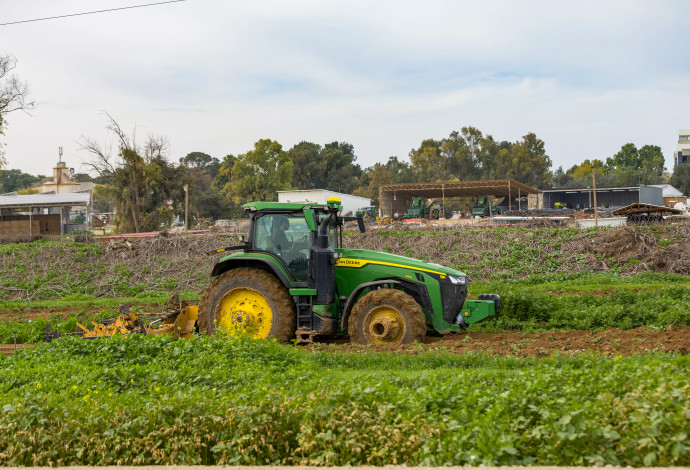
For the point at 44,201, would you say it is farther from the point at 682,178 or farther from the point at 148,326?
the point at 682,178

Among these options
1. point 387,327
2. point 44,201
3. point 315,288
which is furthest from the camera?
point 44,201

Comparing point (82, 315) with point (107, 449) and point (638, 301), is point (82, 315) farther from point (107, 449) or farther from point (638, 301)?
point (638, 301)

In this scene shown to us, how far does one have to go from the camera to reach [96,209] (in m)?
105

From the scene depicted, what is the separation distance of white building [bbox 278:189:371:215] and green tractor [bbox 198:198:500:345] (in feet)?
119

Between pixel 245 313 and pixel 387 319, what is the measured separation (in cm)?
255

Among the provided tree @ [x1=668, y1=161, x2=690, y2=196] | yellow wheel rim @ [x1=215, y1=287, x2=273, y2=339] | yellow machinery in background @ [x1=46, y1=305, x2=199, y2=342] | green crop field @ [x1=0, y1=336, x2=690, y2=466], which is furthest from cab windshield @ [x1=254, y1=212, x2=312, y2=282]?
tree @ [x1=668, y1=161, x2=690, y2=196]

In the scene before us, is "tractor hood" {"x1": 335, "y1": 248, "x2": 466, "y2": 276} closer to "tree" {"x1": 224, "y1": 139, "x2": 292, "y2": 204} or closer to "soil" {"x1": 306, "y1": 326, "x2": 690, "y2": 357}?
"soil" {"x1": 306, "y1": 326, "x2": 690, "y2": 357}

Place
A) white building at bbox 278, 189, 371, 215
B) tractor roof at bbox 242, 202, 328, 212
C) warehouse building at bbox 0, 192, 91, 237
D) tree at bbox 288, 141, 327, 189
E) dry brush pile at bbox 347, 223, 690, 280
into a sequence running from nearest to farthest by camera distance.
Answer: tractor roof at bbox 242, 202, 328, 212
dry brush pile at bbox 347, 223, 690, 280
warehouse building at bbox 0, 192, 91, 237
white building at bbox 278, 189, 371, 215
tree at bbox 288, 141, 327, 189

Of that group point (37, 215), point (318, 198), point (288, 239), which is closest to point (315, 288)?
point (288, 239)

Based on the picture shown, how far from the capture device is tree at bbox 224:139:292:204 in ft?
224

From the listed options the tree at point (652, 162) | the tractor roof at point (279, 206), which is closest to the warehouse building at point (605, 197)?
the tree at point (652, 162)

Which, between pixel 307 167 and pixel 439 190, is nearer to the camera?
pixel 439 190

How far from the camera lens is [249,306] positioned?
37.7 feet

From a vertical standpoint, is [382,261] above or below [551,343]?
above
